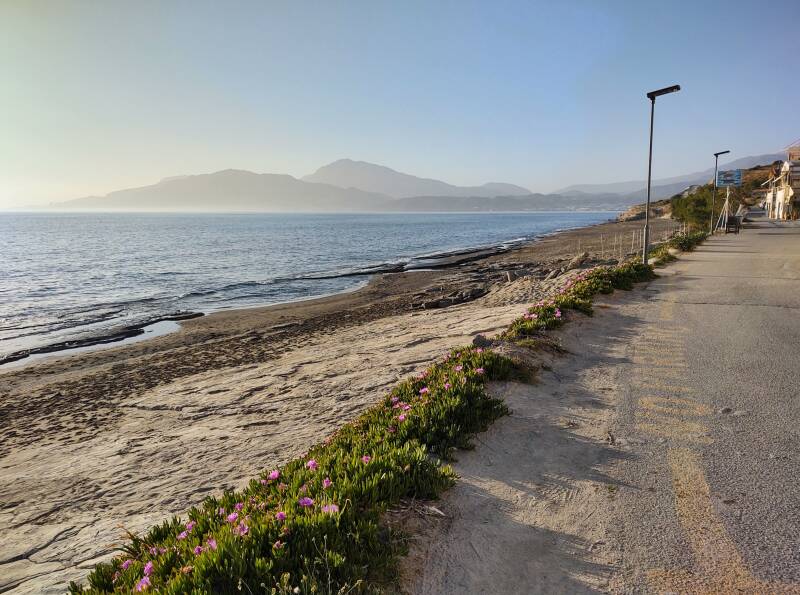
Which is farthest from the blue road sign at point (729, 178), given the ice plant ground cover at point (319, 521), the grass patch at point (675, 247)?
the ice plant ground cover at point (319, 521)

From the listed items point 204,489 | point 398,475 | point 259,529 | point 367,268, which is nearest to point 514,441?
point 398,475

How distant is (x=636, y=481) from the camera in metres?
4.54

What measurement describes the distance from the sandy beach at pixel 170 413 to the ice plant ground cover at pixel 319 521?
1486mm

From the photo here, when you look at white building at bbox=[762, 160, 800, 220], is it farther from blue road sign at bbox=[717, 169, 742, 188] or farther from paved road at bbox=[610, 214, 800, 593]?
paved road at bbox=[610, 214, 800, 593]

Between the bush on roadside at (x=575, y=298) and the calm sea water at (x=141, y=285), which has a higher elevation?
the bush on roadside at (x=575, y=298)

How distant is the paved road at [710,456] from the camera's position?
3383 millimetres

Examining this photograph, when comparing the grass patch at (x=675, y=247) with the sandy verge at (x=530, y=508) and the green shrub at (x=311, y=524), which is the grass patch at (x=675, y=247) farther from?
the green shrub at (x=311, y=524)

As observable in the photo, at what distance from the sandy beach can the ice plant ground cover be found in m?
1.49

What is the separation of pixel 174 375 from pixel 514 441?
35.1 feet

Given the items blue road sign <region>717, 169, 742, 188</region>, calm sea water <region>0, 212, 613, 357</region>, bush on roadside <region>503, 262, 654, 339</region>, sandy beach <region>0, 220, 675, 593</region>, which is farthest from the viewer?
blue road sign <region>717, 169, 742, 188</region>

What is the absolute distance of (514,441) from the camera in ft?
18.1

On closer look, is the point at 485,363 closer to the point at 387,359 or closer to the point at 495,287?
the point at 387,359

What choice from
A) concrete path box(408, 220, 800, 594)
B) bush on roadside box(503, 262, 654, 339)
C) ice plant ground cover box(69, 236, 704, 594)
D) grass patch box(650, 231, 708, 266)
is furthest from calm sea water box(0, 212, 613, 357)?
concrete path box(408, 220, 800, 594)

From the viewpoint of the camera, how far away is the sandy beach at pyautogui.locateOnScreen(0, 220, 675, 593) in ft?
18.8
